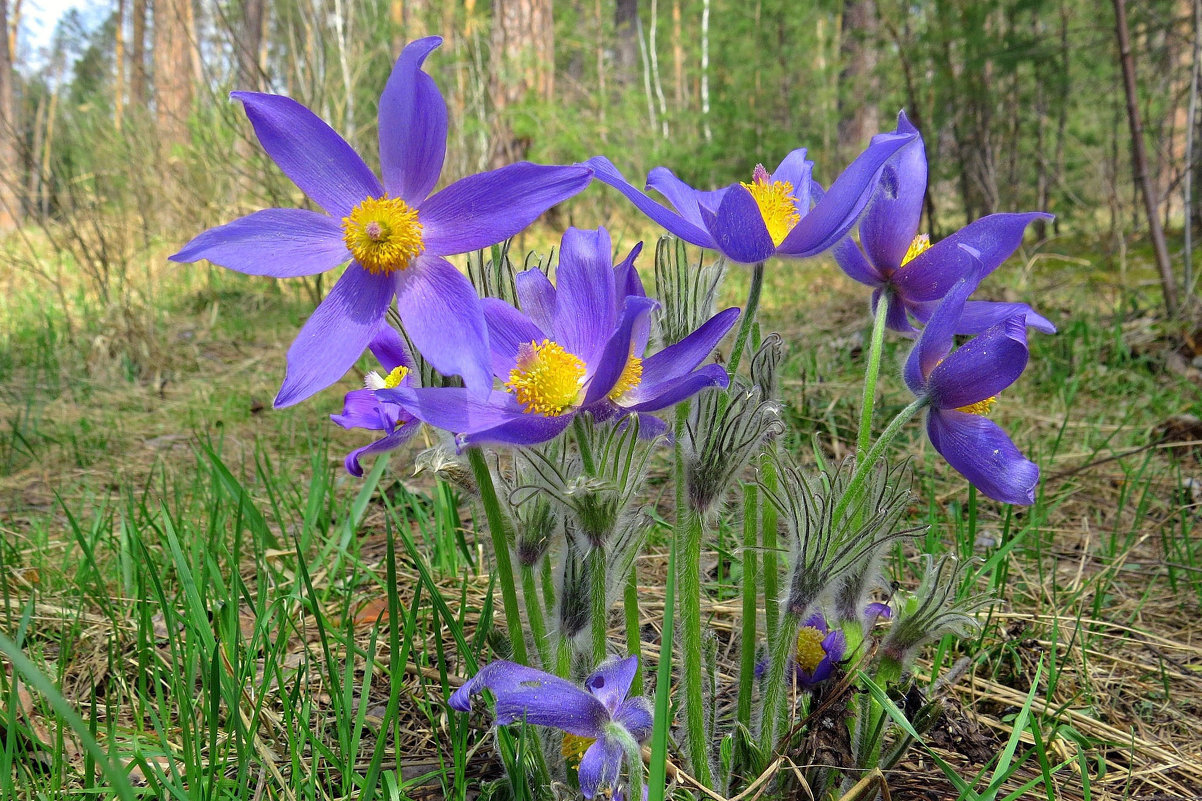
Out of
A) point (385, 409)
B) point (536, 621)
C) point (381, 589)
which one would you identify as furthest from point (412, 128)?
point (381, 589)

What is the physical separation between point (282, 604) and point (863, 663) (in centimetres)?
87

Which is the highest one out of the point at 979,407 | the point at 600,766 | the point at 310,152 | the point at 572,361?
the point at 310,152

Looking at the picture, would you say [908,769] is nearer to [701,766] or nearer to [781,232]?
[701,766]

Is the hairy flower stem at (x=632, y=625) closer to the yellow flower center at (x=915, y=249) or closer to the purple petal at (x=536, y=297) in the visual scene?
the purple petal at (x=536, y=297)

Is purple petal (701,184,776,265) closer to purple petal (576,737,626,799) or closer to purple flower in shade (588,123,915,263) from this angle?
purple flower in shade (588,123,915,263)

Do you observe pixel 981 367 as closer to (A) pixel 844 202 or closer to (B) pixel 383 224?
(A) pixel 844 202

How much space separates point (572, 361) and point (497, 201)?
0.60 feet

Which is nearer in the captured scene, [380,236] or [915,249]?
[380,236]

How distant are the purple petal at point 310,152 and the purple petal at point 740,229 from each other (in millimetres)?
370

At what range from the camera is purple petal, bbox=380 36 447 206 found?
0.86m

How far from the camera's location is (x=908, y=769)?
124cm

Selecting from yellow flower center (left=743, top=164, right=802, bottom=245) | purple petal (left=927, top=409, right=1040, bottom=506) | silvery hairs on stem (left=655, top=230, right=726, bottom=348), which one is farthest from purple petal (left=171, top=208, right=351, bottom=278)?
purple petal (left=927, top=409, right=1040, bottom=506)

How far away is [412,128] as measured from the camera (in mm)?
896

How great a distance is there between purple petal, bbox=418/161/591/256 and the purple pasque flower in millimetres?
160
